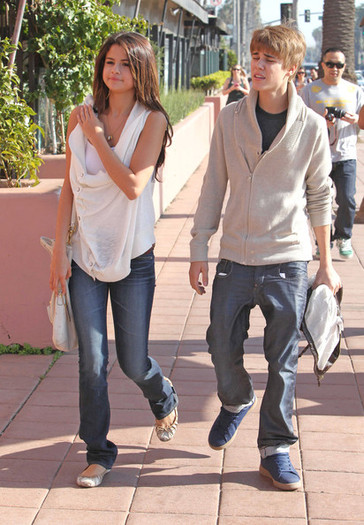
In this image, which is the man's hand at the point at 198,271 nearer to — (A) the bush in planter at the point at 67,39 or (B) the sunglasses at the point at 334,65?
(A) the bush in planter at the point at 67,39

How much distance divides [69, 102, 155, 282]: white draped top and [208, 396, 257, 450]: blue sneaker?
86 centimetres

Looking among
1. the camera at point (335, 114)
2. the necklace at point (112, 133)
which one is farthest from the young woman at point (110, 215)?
the camera at point (335, 114)

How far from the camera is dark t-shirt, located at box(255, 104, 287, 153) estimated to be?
3.42m

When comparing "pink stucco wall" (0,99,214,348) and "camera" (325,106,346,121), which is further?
"camera" (325,106,346,121)

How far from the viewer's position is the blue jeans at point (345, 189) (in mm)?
7477

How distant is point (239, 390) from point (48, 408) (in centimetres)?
126

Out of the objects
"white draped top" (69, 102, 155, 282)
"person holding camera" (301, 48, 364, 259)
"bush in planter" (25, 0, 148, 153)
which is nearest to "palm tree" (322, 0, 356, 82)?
"person holding camera" (301, 48, 364, 259)

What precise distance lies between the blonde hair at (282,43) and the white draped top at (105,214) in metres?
0.57

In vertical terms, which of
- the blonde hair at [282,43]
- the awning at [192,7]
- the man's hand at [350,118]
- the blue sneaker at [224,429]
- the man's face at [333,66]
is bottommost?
the blue sneaker at [224,429]

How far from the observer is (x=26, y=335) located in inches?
209

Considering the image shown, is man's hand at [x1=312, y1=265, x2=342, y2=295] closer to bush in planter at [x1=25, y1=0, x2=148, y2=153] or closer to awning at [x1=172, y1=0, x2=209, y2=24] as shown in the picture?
bush in planter at [x1=25, y1=0, x2=148, y2=153]

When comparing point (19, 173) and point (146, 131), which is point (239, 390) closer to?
point (146, 131)

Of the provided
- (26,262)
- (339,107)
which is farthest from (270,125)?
(339,107)

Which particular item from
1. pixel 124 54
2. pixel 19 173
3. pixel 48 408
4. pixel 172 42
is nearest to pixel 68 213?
pixel 124 54
